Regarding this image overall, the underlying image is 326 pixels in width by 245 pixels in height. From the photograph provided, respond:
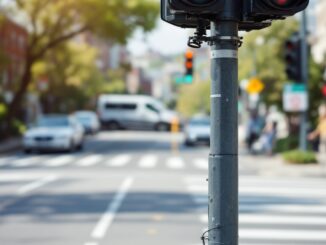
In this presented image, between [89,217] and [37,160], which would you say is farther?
[37,160]

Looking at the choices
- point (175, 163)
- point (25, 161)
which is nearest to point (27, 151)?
point (25, 161)

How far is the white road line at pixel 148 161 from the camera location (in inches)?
961

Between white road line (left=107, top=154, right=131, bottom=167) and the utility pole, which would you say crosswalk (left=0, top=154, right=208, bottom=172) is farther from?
the utility pole

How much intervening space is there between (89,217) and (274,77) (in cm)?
3031

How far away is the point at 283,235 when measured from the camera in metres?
10.1

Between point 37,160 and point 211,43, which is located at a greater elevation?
point 211,43

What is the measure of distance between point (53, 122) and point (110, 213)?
1962 centimetres

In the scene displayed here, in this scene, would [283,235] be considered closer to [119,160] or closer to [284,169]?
[284,169]

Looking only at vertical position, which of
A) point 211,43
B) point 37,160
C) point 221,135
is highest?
point 211,43

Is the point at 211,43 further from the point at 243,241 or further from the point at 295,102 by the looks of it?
the point at 295,102

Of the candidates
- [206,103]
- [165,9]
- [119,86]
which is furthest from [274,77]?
[119,86]


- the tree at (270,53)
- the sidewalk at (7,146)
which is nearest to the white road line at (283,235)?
the sidewalk at (7,146)

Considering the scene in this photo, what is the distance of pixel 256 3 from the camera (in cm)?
452

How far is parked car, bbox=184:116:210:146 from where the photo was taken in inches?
1454
